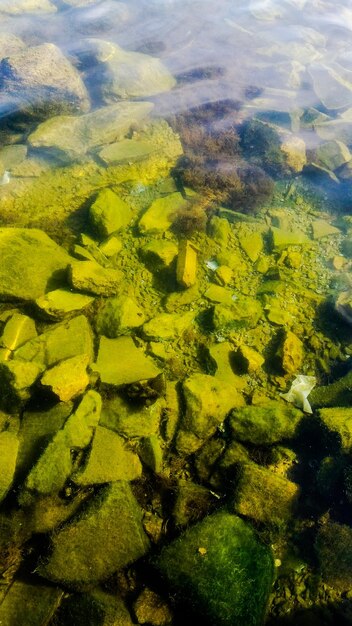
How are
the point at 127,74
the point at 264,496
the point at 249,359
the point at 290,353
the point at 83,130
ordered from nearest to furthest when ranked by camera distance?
1. the point at 264,496
2. the point at 249,359
3. the point at 290,353
4. the point at 83,130
5. the point at 127,74

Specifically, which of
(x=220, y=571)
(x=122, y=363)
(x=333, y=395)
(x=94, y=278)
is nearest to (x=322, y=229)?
(x=333, y=395)

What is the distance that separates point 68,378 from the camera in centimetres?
354

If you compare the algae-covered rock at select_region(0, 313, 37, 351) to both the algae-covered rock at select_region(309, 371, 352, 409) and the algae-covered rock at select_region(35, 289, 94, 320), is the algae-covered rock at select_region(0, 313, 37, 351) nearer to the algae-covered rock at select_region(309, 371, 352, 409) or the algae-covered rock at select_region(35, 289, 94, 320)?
the algae-covered rock at select_region(35, 289, 94, 320)

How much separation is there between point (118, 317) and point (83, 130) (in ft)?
12.0

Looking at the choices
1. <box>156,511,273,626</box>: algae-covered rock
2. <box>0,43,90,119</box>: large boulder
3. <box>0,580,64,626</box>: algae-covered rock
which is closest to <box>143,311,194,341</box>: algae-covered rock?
<box>156,511,273,626</box>: algae-covered rock

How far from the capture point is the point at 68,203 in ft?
16.9

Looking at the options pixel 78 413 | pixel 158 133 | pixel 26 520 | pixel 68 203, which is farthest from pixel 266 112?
pixel 26 520

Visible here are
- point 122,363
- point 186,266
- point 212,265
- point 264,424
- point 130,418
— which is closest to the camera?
point 130,418

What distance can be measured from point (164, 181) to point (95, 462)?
433 cm

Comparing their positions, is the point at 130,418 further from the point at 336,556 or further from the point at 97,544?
the point at 336,556

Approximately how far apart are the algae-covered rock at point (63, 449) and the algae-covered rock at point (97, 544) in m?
0.38

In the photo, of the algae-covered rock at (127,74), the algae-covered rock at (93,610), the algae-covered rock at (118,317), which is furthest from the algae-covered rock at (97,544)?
the algae-covered rock at (127,74)

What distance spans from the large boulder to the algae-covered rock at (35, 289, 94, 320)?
3873 millimetres

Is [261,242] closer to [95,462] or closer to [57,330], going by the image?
[57,330]
